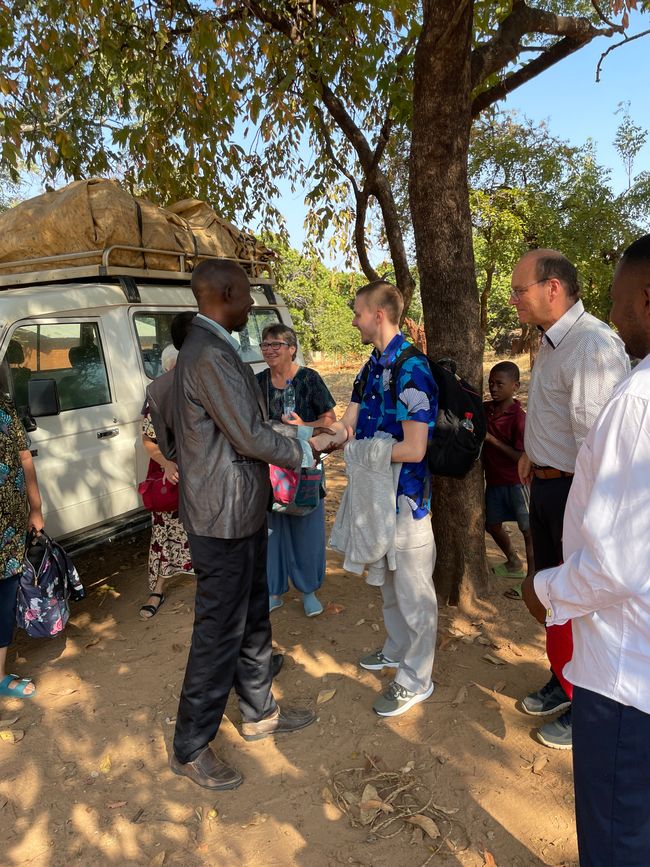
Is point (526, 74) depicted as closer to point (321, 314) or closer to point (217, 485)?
point (217, 485)

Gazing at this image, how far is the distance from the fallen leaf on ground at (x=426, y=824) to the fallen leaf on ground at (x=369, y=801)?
143 mm

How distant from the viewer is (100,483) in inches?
172

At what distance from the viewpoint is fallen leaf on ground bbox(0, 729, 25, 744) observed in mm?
3043

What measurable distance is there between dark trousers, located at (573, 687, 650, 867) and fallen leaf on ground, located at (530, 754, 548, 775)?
1321 mm

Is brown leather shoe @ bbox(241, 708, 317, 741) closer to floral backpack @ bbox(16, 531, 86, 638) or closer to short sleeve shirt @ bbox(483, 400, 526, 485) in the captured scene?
floral backpack @ bbox(16, 531, 86, 638)

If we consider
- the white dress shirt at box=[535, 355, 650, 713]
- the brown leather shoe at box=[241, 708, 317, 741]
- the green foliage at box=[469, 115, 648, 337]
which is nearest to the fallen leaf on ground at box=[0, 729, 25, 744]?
the brown leather shoe at box=[241, 708, 317, 741]

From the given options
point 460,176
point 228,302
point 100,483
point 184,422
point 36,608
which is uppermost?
point 460,176

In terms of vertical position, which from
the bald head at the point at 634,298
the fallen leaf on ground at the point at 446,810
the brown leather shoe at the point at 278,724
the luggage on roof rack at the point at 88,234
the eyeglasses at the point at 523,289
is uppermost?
the luggage on roof rack at the point at 88,234

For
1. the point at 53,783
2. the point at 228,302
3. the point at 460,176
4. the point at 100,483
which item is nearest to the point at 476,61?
the point at 460,176

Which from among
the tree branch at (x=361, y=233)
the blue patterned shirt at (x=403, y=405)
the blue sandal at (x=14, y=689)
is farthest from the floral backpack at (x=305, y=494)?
the tree branch at (x=361, y=233)

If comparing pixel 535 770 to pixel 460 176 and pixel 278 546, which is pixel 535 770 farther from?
pixel 460 176

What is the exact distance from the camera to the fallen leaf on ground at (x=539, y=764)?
2615 mm

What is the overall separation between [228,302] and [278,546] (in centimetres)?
203

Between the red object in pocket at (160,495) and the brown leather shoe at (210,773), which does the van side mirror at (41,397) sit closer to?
the red object in pocket at (160,495)
